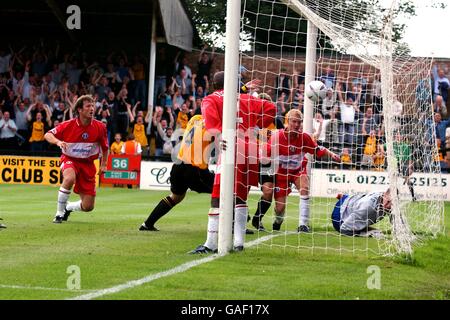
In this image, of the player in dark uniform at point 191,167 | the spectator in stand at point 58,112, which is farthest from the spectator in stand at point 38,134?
the player in dark uniform at point 191,167

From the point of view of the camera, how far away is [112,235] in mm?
12477

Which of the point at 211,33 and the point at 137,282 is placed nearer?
the point at 137,282

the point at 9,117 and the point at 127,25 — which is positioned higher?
the point at 127,25

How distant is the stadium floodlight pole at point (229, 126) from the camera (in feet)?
33.3

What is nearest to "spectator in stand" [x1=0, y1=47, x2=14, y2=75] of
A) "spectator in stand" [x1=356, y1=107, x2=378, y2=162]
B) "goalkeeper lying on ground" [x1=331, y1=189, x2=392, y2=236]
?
"spectator in stand" [x1=356, y1=107, x2=378, y2=162]

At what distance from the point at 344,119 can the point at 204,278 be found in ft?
39.3

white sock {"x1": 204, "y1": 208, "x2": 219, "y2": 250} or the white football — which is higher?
the white football

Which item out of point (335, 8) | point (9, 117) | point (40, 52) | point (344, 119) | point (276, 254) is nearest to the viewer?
point (276, 254)

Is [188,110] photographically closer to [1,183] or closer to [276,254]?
[1,183]

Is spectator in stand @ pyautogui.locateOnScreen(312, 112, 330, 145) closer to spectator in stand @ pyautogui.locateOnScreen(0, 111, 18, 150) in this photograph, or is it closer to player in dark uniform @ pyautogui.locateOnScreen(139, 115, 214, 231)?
player in dark uniform @ pyautogui.locateOnScreen(139, 115, 214, 231)

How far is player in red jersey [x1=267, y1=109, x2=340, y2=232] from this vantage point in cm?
1351

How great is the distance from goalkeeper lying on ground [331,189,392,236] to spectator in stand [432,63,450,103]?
57.1 feet
